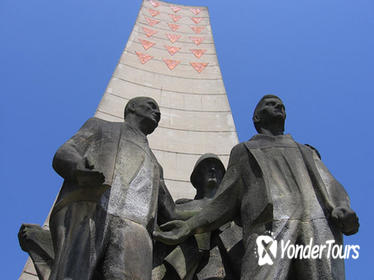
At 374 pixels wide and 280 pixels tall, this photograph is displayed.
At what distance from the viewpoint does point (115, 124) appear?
5676 mm

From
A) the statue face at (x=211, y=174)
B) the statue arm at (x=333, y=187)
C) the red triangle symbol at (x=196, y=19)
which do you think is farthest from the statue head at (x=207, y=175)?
the red triangle symbol at (x=196, y=19)

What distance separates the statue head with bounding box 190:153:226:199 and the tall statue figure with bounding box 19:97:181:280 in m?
1.32

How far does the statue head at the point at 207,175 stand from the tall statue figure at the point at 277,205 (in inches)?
45.1

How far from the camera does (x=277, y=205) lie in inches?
192

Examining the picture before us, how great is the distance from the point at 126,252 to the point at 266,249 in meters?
1.20

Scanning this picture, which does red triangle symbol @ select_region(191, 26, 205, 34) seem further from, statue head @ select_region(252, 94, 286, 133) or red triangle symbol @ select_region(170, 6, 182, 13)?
statue head @ select_region(252, 94, 286, 133)

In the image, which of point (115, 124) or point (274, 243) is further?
point (115, 124)

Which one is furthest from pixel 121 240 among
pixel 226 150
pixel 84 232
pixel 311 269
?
pixel 226 150

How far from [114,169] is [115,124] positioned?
2.66ft

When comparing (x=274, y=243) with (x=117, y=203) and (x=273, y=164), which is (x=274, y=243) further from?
(x=117, y=203)

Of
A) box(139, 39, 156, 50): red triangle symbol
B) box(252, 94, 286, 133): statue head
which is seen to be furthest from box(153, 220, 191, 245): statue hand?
box(139, 39, 156, 50): red triangle symbol

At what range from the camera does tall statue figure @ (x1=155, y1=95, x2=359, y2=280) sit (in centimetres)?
461

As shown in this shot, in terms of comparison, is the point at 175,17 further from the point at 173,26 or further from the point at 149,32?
the point at 149,32

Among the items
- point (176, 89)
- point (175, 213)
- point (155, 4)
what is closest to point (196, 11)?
point (155, 4)
